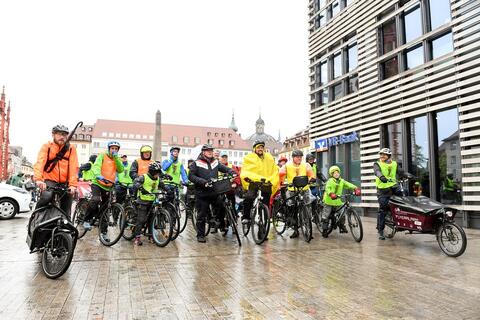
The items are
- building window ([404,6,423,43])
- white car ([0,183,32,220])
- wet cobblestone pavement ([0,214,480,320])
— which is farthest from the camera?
white car ([0,183,32,220])

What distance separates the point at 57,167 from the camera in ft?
18.2

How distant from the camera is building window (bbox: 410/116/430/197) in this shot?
1240 centimetres

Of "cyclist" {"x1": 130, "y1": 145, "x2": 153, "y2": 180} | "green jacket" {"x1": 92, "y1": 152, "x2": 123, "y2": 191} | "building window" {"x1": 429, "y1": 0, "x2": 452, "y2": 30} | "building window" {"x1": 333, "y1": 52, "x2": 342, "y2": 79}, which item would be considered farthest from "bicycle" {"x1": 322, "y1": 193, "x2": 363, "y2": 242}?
"building window" {"x1": 333, "y1": 52, "x2": 342, "y2": 79}

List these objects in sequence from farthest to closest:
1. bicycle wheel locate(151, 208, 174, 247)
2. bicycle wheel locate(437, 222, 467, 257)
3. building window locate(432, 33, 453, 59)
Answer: building window locate(432, 33, 453, 59), bicycle wheel locate(151, 208, 174, 247), bicycle wheel locate(437, 222, 467, 257)

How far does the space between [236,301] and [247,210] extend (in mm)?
4215

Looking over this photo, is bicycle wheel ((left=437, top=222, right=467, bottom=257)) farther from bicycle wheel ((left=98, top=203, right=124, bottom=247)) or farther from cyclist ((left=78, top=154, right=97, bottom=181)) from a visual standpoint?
cyclist ((left=78, top=154, right=97, bottom=181))

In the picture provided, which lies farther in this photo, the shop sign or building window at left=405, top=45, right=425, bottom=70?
the shop sign

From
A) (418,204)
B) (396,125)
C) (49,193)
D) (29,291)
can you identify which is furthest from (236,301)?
(396,125)

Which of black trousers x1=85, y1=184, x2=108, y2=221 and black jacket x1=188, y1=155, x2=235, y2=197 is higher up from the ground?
black jacket x1=188, y1=155, x2=235, y2=197

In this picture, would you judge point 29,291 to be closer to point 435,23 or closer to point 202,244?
point 202,244

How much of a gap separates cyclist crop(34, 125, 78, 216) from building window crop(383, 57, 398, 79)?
39.5 ft

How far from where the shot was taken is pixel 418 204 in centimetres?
748

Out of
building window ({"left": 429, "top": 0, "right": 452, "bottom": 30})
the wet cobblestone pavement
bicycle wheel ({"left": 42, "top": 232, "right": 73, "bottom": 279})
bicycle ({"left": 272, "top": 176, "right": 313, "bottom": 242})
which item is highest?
building window ({"left": 429, "top": 0, "right": 452, "bottom": 30})

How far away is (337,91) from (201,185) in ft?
39.6
